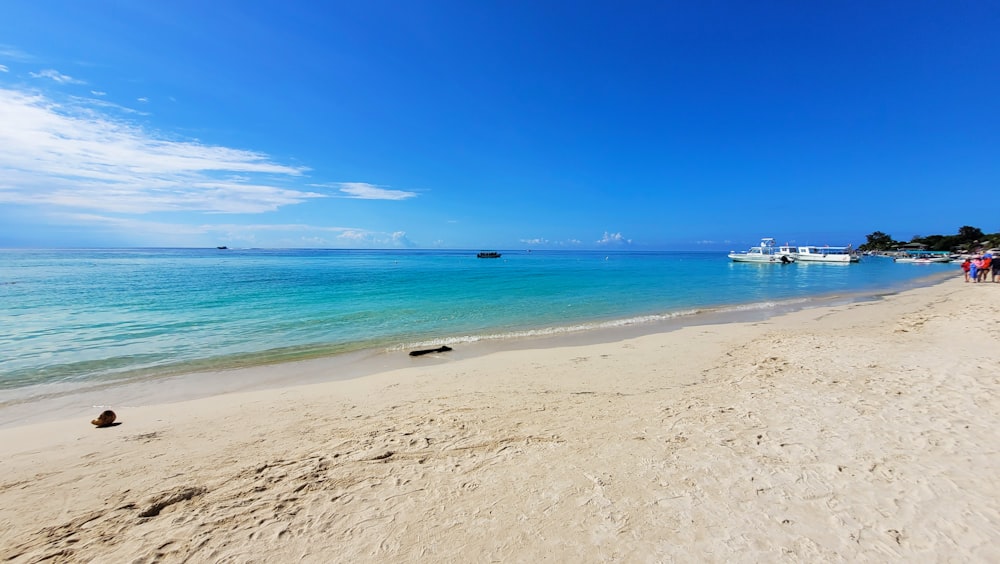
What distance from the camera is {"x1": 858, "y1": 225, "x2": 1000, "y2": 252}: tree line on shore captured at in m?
76.8

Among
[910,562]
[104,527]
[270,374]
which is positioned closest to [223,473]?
[104,527]

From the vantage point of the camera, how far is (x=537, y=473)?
15.6 ft

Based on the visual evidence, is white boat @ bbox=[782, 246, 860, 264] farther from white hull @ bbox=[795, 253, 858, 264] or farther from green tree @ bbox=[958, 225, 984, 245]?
green tree @ bbox=[958, 225, 984, 245]

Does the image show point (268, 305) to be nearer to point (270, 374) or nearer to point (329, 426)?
point (270, 374)

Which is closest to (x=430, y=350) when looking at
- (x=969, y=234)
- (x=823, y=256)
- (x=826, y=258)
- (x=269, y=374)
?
(x=269, y=374)

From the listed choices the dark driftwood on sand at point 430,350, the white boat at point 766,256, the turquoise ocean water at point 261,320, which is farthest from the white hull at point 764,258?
the dark driftwood on sand at point 430,350

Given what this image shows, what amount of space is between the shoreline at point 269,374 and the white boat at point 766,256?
65.8 m

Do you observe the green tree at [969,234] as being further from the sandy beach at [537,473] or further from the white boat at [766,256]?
the sandy beach at [537,473]

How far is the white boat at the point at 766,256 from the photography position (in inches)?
2753

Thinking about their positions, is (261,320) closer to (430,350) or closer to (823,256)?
(430,350)

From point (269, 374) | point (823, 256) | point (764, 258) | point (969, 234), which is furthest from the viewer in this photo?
point (969, 234)

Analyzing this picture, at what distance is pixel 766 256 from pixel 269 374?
83.6m

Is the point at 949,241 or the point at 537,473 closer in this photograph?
the point at 537,473

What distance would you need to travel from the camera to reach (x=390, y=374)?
998 cm
